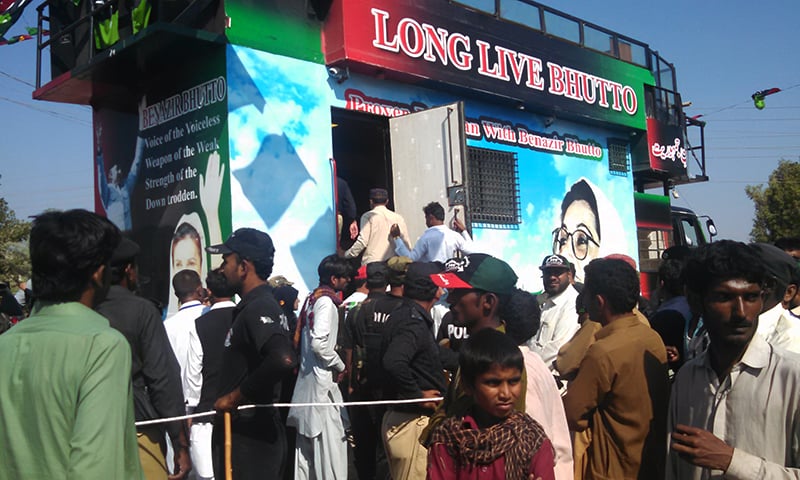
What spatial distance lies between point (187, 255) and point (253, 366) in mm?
4740

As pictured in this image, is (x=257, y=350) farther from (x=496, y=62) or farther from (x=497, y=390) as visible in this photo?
(x=496, y=62)

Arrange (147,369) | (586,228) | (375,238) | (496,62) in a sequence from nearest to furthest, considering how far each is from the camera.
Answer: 1. (147,369)
2. (375,238)
3. (496,62)
4. (586,228)

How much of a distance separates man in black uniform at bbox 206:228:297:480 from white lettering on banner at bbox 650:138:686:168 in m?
12.0

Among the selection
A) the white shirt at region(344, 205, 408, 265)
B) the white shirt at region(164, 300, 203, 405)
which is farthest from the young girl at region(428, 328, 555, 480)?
the white shirt at region(344, 205, 408, 265)

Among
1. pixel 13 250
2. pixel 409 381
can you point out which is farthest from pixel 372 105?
pixel 13 250

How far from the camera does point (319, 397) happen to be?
602 centimetres

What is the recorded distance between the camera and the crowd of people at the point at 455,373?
223cm

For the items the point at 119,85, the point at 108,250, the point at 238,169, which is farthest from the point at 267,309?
the point at 119,85

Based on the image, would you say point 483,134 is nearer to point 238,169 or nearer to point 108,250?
point 238,169

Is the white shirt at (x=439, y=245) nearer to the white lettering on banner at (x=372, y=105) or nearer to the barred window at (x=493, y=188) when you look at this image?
the white lettering on banner at (x=372, y=105)

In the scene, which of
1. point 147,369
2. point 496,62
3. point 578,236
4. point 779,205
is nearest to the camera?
point 147,369

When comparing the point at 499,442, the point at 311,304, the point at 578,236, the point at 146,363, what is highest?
the point at 578,236

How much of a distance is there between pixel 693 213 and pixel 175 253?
11167 mm

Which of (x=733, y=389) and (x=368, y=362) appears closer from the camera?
(x=733, y=389)
